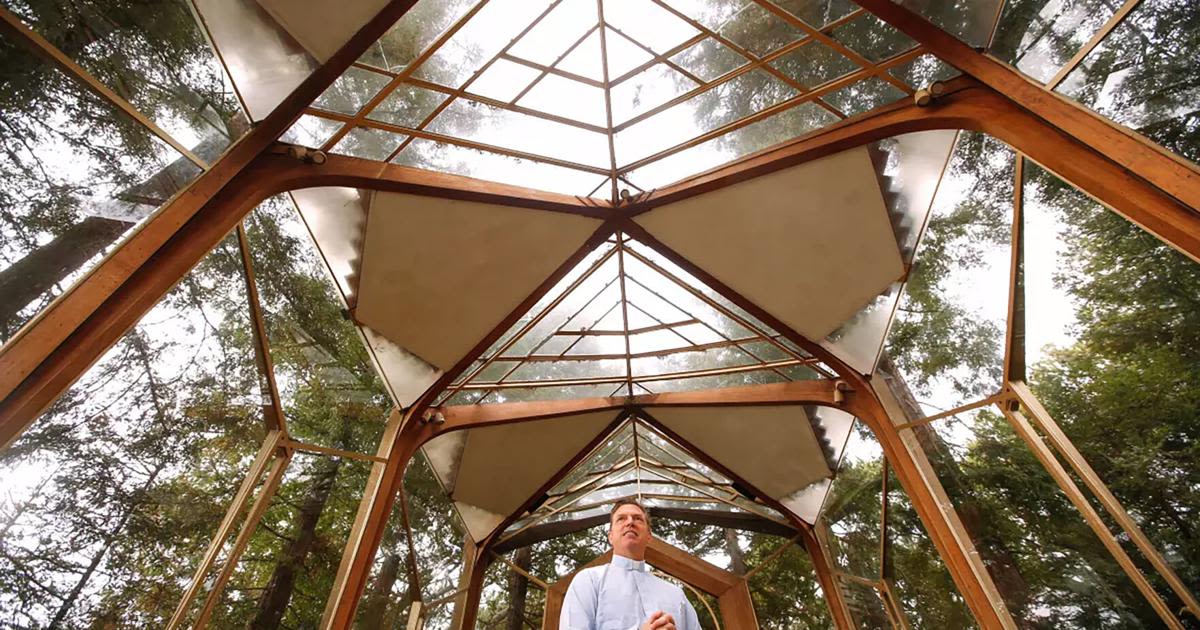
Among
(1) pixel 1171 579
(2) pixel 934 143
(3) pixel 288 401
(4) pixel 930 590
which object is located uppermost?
(2) pixel 934 143

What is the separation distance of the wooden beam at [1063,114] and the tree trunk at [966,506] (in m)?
4.14

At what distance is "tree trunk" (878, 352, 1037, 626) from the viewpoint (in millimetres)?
5965

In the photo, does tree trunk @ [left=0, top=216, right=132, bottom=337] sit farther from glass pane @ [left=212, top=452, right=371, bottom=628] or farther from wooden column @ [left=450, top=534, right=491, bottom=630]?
wooden column @ [left=450, top=534, right=491, bottom=630]

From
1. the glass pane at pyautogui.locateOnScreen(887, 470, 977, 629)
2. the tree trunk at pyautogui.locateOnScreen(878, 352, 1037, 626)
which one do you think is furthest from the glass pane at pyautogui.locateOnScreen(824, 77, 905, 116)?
the glass pane at pyautogui.locateOnScreen(887, 470, 977, 629)

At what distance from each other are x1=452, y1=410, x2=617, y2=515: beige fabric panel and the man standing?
23.1 feet

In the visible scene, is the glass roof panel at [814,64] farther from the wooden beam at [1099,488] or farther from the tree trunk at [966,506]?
the tree trunk at [966,506]

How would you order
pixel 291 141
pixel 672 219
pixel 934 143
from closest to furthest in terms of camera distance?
pixel 291 141 → pixel 934 143 → pixel 672 219

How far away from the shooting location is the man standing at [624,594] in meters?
2.97

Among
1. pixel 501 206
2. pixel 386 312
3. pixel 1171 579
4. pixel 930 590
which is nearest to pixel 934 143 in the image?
pixel 1171 579

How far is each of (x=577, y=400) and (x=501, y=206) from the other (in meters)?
4.89

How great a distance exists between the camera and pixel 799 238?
23.0 feet

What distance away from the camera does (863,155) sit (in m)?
5.97

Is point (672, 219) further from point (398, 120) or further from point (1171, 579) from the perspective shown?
point (1171, 579)

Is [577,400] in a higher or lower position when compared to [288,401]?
higher
